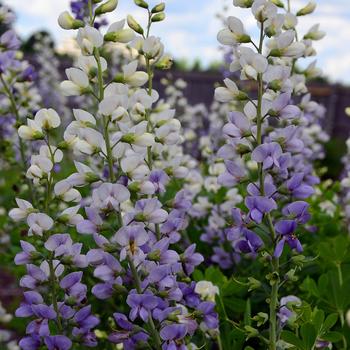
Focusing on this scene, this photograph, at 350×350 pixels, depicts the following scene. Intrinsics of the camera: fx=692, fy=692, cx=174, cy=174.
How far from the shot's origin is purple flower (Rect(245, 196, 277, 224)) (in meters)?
1.73

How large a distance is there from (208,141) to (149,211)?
258cm

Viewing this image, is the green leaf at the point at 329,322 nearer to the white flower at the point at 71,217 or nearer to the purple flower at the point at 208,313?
the purple flower at the point at 208,313

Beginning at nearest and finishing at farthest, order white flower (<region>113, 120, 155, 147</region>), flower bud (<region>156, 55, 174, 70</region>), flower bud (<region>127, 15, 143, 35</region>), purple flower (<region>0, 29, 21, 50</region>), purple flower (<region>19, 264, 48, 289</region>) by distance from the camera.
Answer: white flower (<region>113, 120, 155, 147</region>), purple flower (<region>19, 264, 48, 289</region>), flower bud (<region>127, 15, 143, 35</region>), flower bud (<region>156, 55, 174, 70</region>), purple flower (<region>0, 29, 21, 50</region>)

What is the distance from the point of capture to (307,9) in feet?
9.14

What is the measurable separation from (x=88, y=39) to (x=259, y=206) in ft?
2.08

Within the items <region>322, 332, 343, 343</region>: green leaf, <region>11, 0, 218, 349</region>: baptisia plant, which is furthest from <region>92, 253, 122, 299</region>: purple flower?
<region>322, 332, 343, 343</region>: green leaf

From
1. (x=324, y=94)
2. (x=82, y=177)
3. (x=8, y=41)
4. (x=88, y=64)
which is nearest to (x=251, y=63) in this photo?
(x=88, y=64)

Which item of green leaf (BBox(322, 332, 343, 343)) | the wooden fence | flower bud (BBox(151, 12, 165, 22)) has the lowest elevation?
the wooden fence

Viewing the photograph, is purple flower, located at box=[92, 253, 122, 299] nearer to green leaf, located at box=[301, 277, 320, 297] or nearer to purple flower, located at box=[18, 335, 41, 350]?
purple flower, located at box=[18, 335, 41, 350]

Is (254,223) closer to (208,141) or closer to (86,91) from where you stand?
(86,91)

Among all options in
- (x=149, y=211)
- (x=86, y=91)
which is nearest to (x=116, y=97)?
(x=86, y=91)

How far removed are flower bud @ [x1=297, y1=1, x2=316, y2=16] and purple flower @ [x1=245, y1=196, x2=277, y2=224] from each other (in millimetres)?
1300

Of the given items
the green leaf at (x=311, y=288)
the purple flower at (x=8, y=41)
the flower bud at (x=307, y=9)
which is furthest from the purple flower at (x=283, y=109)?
the purple flower at (x=8, y=41)

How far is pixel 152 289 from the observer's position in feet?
6.19
